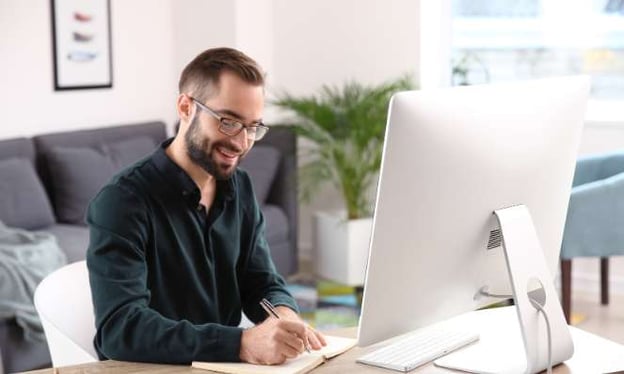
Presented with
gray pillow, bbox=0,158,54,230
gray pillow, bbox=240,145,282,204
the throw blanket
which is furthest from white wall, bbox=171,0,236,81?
the throw blanket

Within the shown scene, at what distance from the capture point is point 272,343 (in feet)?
6.66

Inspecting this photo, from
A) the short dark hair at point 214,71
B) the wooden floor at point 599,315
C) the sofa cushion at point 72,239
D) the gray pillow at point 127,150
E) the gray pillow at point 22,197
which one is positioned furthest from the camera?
Result: the gray pillow at point 127,150

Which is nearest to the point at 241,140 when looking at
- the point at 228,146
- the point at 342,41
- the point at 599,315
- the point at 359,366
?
the point at 228,146

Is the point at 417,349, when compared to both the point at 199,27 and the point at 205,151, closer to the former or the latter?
the point at 205,151

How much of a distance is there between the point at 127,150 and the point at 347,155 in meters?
1.18

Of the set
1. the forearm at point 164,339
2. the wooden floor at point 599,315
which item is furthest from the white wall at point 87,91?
the forearm at point 164,339

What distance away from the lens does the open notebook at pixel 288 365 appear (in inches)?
79.4

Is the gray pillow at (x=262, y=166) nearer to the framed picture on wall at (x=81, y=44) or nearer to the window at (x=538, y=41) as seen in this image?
the framed picture on wall at (x=81, y=44)

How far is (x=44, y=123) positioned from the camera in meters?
5.60

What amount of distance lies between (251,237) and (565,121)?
30.4 inches

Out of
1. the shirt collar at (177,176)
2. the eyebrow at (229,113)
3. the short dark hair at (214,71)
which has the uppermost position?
the short dark hair at (214,71)

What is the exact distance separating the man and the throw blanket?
1836mm

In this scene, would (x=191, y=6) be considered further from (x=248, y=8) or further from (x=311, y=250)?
(x=311, y=250)

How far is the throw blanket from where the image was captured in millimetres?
4090
